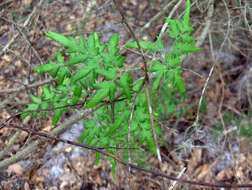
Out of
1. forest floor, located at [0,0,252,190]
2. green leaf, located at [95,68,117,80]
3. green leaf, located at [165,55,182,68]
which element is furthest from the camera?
forest floor, located at [0,0,252,190]

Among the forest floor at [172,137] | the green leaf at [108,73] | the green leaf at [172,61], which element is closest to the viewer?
the green leaf at [108,73]

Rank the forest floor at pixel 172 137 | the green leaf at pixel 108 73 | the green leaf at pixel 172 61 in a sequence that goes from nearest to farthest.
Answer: the green leaf at pixel 108 73 < the green leaf at pixel 172 61 < the forest floor at pixel 172 137

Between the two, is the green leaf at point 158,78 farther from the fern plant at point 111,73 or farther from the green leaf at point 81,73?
the green leaf at point 81,73

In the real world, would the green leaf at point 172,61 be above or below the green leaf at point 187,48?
below

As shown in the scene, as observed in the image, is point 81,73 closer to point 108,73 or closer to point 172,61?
point 108,73

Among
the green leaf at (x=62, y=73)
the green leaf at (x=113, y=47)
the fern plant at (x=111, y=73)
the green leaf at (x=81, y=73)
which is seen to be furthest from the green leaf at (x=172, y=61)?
the green leaf at (x=62, y=73)

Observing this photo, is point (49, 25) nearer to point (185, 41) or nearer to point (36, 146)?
point (36, 146)

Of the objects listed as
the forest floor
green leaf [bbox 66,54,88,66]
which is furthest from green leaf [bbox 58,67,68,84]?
the forest floor

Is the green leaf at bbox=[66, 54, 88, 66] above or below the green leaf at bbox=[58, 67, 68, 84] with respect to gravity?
above

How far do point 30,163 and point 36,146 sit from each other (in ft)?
5.02

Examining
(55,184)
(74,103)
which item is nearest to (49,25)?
(55,184)

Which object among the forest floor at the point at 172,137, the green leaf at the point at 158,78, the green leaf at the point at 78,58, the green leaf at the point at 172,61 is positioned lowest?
the forest floor at the point at 172,137

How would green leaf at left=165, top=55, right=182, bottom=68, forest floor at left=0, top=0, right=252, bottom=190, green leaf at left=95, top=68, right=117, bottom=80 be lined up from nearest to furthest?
green leaf at left=95, top=68, right=117, bottom=80, green leaf at left=165, top=55, right=182, bottom=68, forest floor at left=0, top=0, right=252, bottom=190

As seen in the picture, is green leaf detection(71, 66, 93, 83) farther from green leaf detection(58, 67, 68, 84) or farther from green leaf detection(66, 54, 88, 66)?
green leaf detection(58, 67, 68, 84)
